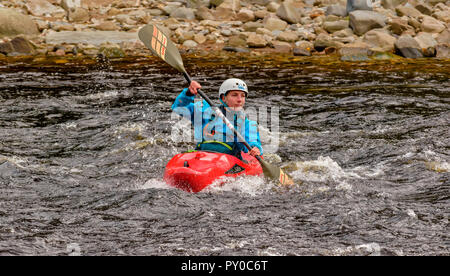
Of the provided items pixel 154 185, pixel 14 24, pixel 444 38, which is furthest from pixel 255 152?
pixel 14 24

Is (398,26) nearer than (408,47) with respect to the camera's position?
No

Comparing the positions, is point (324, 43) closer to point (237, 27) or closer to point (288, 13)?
point (288, 13)

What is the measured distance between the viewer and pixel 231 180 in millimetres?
6852

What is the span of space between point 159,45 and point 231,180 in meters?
2.71

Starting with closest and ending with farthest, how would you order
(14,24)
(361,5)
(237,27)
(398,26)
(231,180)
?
1. (231,180)
2. (398,26)
3. (14,24)
4. (237,27)
5. (361,5)

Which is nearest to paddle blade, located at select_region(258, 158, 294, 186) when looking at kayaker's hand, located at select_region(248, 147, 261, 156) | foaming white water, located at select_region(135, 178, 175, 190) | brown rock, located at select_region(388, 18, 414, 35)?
kayaker's hand, located at select_region(248, 147, 261, 156)

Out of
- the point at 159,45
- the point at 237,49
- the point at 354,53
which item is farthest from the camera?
the point at 237,49

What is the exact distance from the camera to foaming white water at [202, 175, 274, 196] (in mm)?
6746

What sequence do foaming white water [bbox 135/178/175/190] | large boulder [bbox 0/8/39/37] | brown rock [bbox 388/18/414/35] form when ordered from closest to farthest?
foaming white water [bbox 135/178/175/190]
large boulder [bbox 0/8/39/37]
brown rock [bbox 388/18/414/35]

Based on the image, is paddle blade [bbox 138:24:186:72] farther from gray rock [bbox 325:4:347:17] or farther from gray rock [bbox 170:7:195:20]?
gray rock [bbox 325:4:347:17]

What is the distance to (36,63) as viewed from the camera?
1720cm

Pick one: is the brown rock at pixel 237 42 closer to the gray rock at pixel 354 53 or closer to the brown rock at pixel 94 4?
the gray rock at pixel 354 53

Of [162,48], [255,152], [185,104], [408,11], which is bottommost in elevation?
[408,11]

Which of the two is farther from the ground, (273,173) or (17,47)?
(273,173)
